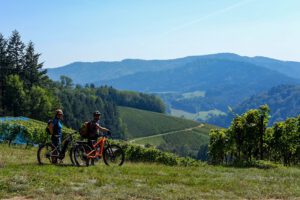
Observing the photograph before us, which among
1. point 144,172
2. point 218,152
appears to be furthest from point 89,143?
point 218,152

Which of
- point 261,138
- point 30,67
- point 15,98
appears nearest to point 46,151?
point 261,138

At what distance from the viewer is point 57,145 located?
18828mm

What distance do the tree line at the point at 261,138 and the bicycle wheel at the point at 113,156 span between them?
8.82 metres

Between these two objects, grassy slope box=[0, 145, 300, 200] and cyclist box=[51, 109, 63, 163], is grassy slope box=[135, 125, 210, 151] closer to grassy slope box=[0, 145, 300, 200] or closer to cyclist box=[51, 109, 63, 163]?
cyclist box=[51, 109, 63, 163]

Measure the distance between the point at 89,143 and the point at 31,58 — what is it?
9067 cm

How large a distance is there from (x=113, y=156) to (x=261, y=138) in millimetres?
10715

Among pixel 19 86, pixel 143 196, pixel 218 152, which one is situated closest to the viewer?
pixel 143 196

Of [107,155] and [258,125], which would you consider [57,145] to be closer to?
[107,155]

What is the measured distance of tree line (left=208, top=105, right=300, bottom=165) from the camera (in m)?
25.7

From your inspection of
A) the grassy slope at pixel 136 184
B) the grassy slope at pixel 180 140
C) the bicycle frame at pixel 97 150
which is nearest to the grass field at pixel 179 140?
the grassy slope at pixel 180 140

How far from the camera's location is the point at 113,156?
19078 mm

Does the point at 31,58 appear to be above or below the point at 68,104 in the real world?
above

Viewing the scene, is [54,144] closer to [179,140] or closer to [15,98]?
[15,98]

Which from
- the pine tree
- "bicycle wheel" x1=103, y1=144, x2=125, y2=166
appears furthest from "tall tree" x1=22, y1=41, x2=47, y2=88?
"bicycle wheel" x1=103, y1=144, x2=125, y2=166
